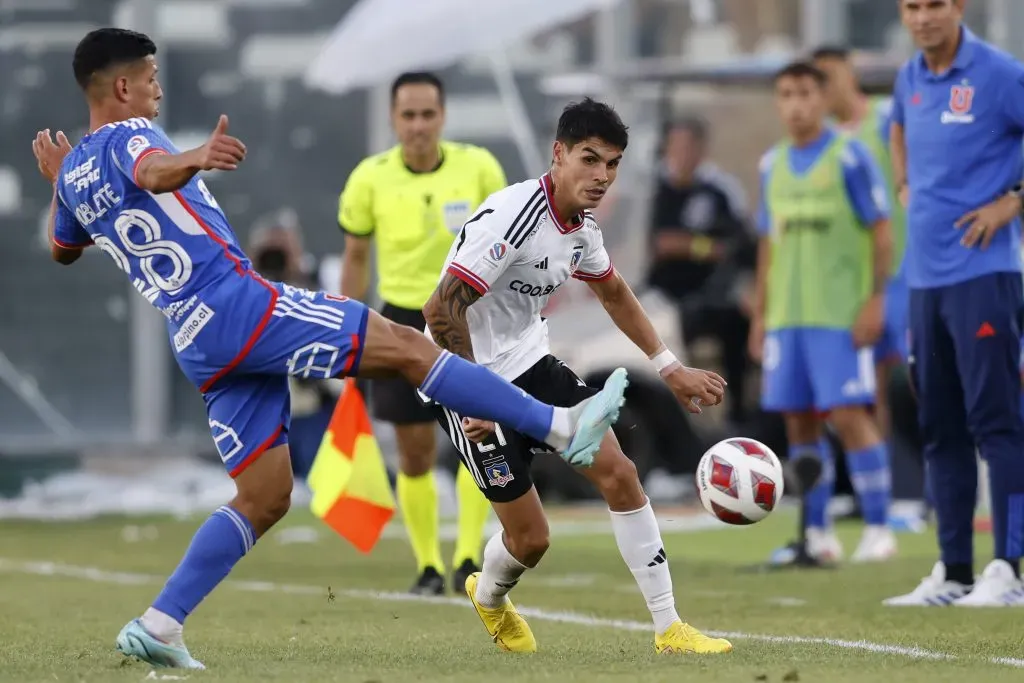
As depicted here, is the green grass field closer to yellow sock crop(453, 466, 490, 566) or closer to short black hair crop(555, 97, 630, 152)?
yellow sock crop(453, 466, 490, 566)

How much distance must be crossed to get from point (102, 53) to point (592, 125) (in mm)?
1664

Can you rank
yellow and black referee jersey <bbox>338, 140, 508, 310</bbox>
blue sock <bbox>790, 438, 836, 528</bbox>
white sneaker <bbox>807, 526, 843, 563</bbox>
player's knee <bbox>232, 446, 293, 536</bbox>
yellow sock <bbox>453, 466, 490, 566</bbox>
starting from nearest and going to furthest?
player's knee <bbox>232, 446, 293, 536</bbox>
yellow sock <bbox>453, 466, 490, 566</bbox>
yellow and black referee jersey <bbox>338, 140, 508, 310</bbox>
white sneaker <bbox>807, 526, 843, 563</bbox>
blue sock <bbox>790, 438, 836, 528</bbox>

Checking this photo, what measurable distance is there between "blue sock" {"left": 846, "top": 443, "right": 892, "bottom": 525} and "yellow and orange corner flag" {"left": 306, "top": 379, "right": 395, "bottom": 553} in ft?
10.4

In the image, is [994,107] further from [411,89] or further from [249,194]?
[249,194]

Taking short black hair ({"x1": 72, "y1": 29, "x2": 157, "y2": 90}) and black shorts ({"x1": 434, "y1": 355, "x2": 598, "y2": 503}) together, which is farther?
black shorts ({"x1": 434, "y1": 355, "x2": 598, "y2": 503})

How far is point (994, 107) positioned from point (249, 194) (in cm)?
1235

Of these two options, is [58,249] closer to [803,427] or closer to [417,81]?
[417,81]

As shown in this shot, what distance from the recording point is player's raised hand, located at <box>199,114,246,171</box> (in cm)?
564

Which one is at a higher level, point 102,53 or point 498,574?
point 102,53

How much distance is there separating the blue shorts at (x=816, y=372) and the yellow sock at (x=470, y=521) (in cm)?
247

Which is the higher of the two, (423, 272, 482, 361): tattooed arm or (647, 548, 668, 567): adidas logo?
(423, 272, 482, 361): tattooed arm

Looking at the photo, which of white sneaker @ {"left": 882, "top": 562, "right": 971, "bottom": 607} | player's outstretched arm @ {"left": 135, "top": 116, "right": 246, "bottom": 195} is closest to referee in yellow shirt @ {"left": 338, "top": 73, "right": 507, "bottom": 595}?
white sneaker @ {"left": 882, "top": 562, "right": 971, "bottom": 607}

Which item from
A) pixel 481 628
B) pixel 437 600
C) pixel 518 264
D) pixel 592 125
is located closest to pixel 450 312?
pixel 518 264

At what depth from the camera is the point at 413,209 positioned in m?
9.74
